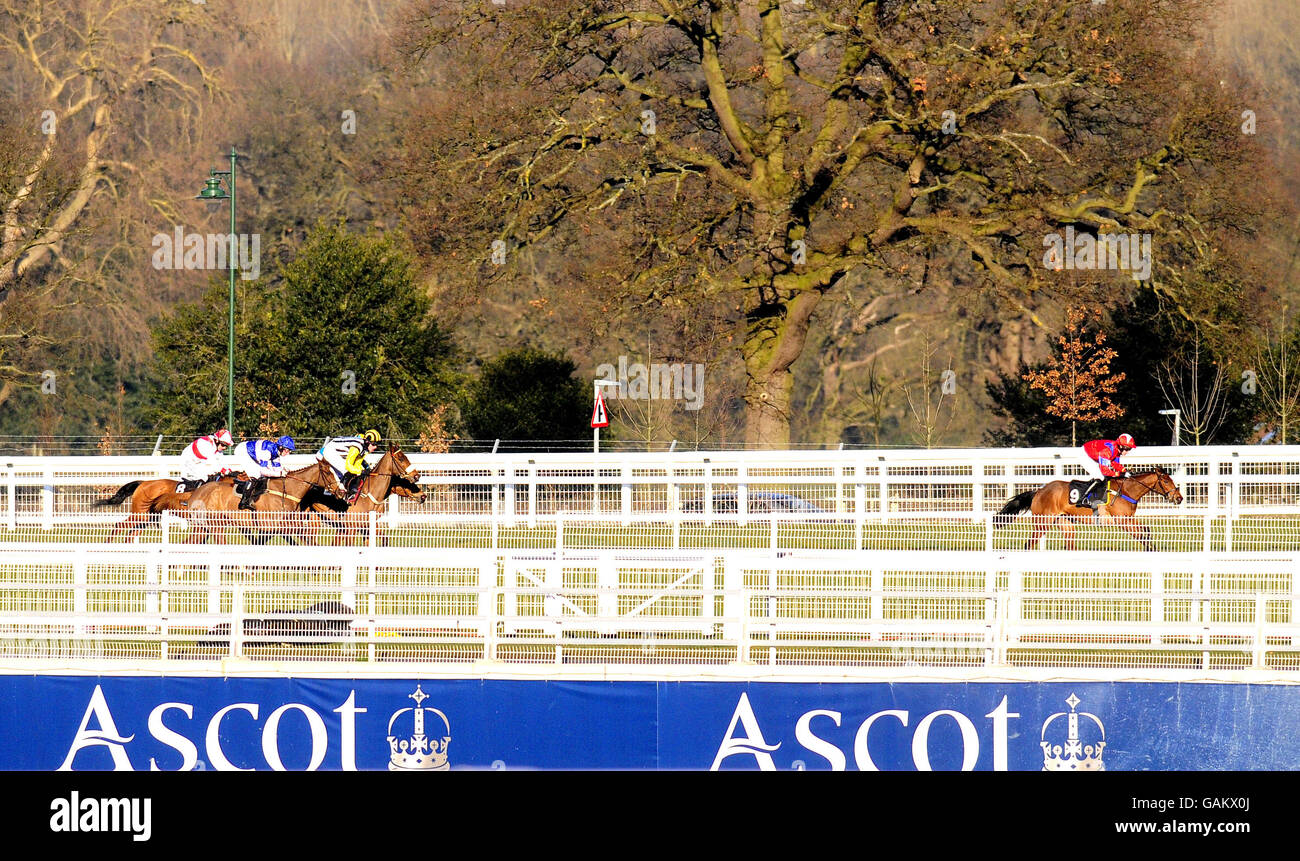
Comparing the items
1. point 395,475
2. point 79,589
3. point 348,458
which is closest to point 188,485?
point 348,458

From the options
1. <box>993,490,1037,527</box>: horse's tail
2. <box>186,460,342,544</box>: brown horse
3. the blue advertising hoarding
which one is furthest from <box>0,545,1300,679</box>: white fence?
<box>993,490,1037,527</box>: horse's tail

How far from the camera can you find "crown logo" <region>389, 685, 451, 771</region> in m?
13.2

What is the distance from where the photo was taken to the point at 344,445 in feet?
66.7

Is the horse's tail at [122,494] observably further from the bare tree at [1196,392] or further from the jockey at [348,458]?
the bare tree at [1196,392]

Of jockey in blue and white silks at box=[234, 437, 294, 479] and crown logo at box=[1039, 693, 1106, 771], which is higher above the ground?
jockey in blue and white silks at box=[234, 437, 294, 479]

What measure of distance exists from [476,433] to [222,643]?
20.9m

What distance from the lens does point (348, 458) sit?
1994 cm

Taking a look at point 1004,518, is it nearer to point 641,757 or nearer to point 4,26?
point 641,757
